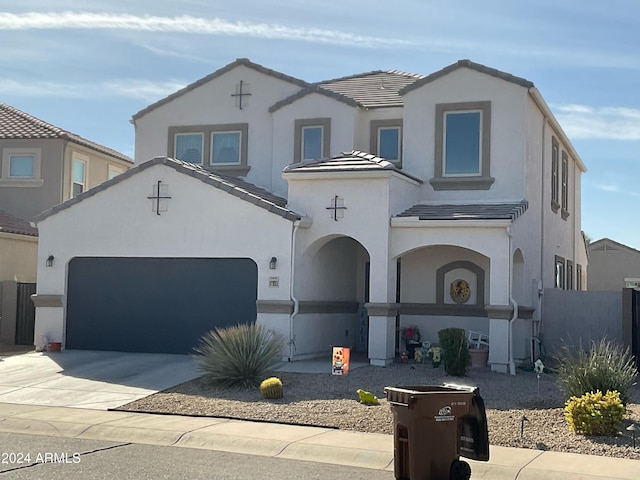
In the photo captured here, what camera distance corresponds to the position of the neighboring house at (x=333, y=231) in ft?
64.4

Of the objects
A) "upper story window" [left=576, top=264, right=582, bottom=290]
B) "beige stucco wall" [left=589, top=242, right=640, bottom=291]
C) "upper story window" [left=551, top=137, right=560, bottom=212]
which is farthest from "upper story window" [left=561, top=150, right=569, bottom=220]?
"beige stucco wall" [left=589, top=242, right=640, bottom=291]

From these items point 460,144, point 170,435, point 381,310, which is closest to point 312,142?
point 460,144

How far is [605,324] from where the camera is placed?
2169 centimetres

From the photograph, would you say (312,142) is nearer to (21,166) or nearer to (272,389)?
(272,389)

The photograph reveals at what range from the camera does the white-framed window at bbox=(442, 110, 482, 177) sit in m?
21.8

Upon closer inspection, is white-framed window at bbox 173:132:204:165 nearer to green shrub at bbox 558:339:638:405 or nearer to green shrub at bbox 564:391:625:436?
green shrub at bbox 558:339:638:405

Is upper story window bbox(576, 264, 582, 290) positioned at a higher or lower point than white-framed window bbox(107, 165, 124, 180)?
lower

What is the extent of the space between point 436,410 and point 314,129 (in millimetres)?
15641

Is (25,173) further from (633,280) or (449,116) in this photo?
(633,280)

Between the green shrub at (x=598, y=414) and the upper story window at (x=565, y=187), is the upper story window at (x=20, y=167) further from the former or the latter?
the green shrub at (x=598, y=414)

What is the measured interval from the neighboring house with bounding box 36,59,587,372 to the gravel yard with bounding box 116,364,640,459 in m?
2.13

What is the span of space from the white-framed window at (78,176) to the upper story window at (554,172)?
15.3 m

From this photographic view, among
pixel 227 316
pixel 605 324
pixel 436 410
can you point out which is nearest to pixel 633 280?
pixel 605 324

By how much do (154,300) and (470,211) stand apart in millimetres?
7682
